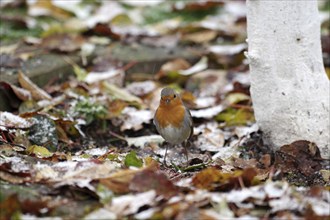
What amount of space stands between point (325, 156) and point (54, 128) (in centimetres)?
150

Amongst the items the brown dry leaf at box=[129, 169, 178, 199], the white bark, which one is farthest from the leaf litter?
the white bark

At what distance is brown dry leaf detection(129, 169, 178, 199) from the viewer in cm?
230

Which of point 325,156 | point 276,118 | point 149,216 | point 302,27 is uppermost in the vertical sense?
point 302,27

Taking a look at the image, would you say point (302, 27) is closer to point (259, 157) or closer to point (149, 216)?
point (259, 157)

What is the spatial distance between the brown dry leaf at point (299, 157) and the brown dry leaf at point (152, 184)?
114 centimetres

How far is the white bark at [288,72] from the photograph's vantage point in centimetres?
334

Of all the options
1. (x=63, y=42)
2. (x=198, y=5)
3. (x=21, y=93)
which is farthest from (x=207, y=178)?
(x=198, y=5)

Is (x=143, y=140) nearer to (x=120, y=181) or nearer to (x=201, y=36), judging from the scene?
(x=120, y=181)

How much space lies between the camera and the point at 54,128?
3521mm

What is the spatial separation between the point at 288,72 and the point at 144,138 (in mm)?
956

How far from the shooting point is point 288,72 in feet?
11.2

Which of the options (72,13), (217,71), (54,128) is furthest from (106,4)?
(54,128)

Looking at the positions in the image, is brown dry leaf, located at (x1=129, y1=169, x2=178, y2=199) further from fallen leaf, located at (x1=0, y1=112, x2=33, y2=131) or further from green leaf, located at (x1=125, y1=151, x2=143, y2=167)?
fallen leaf, located at (x1=0, y1=112, x2=33, y2=131)

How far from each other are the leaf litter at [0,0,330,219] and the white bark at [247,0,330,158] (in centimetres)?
12
